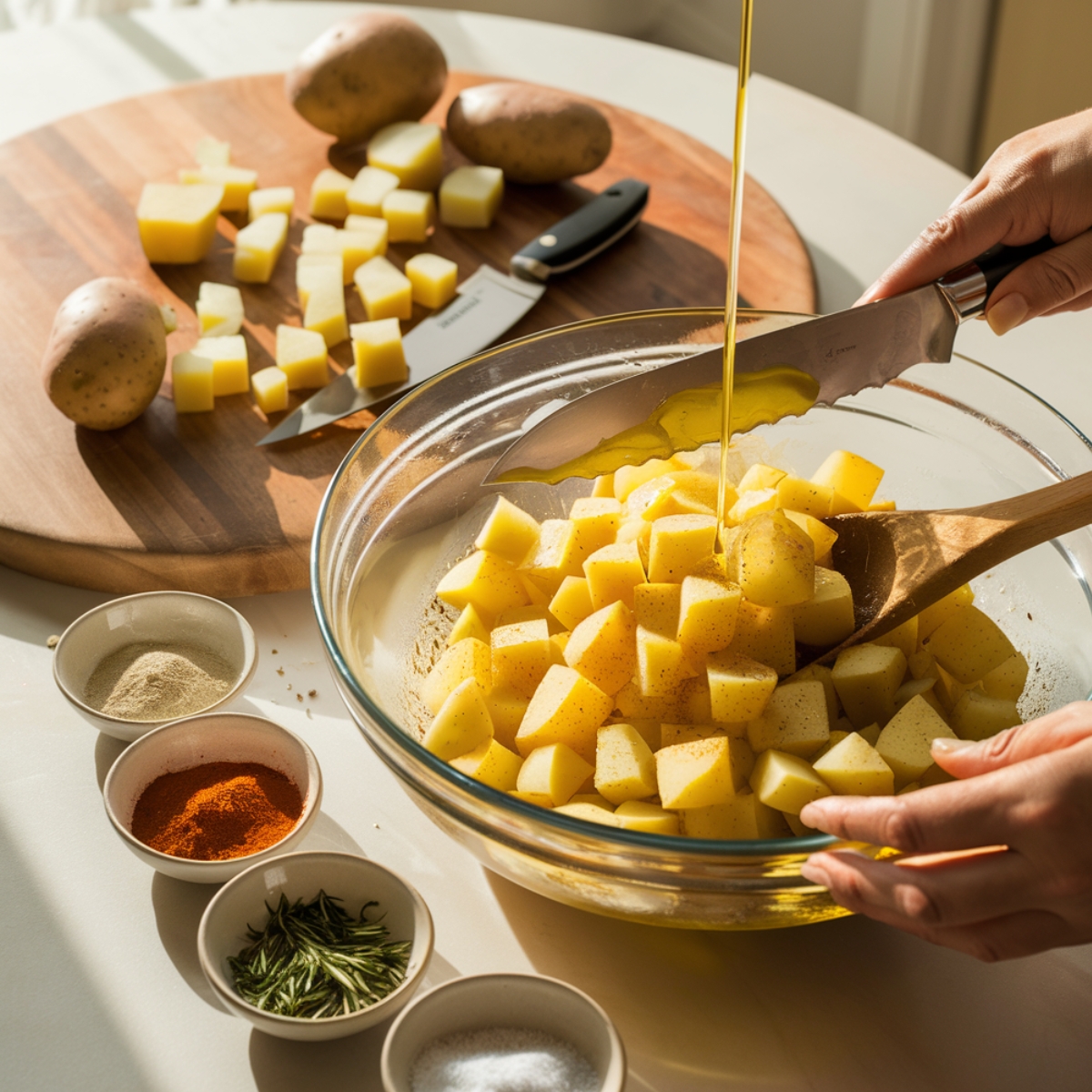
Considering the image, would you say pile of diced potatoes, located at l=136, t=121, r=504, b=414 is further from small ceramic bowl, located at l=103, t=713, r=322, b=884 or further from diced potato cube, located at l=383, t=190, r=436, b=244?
small ceramic bowl, located at l=103, t=713, r=322, b=884

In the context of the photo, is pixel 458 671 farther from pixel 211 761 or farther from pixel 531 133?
pixel 531 133

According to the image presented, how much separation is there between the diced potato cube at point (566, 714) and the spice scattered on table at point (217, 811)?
242mm

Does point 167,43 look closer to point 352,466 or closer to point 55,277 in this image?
point 55,277

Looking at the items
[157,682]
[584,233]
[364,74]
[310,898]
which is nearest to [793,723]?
[310,898]

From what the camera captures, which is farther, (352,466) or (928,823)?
(352,466)

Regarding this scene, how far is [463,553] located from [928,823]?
717 millimetres

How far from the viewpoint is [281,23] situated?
2.78 metres

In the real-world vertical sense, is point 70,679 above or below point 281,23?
below

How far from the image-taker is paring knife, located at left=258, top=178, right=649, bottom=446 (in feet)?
5.51

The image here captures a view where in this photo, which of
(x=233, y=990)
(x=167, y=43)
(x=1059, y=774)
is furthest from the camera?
(x=167, y=43)

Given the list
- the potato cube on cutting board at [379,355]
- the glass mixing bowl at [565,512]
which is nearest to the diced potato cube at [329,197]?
the potato cube on cutting board at [379,355]

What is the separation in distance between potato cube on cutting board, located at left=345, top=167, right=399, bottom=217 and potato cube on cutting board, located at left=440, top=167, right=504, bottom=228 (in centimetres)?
10

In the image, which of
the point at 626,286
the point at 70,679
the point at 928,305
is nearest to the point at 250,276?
the point at 626,286

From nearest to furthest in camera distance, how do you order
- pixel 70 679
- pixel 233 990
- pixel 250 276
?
pixel 233 990, pixel 70 679, pixel 250 276
